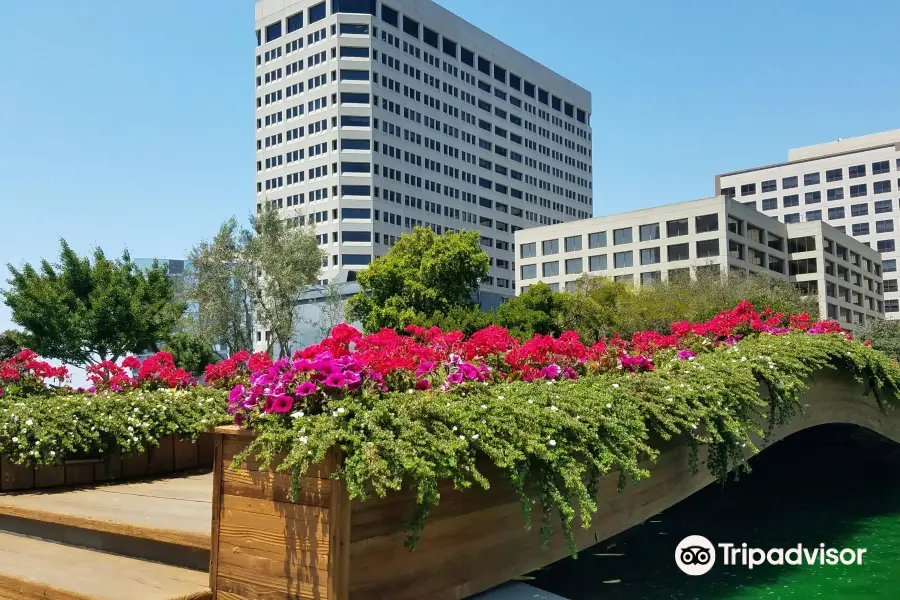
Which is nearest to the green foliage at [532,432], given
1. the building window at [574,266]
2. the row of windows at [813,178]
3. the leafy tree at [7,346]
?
the leafy tree at [7,346]

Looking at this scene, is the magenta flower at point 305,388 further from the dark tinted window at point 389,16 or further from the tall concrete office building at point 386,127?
the dark tinted window at point 389,16

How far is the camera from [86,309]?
3416 cm

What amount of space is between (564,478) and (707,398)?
8.98 feet

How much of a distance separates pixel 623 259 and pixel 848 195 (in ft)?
128

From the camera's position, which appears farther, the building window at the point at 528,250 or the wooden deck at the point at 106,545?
the building window at the point at 528,250

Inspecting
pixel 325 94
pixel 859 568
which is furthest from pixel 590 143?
pixel 859 568

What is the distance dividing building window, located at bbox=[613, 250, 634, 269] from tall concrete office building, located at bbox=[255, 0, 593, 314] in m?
11.3

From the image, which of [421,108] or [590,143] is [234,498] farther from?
[590,143]

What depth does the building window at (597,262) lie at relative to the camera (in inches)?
2660

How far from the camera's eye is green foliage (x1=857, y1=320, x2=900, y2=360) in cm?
4172

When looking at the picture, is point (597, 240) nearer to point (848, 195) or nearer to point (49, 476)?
point (848, 195)

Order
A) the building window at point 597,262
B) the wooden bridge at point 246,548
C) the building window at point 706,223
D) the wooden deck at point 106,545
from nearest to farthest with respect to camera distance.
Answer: the wooden bridge at point 246,548
the wooden deck at point 106,545
the building window at point 706,223
the building window at point 597,262

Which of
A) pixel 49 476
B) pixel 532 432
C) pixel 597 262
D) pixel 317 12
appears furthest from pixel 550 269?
pixel 532 432

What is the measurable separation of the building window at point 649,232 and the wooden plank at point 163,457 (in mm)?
60690
